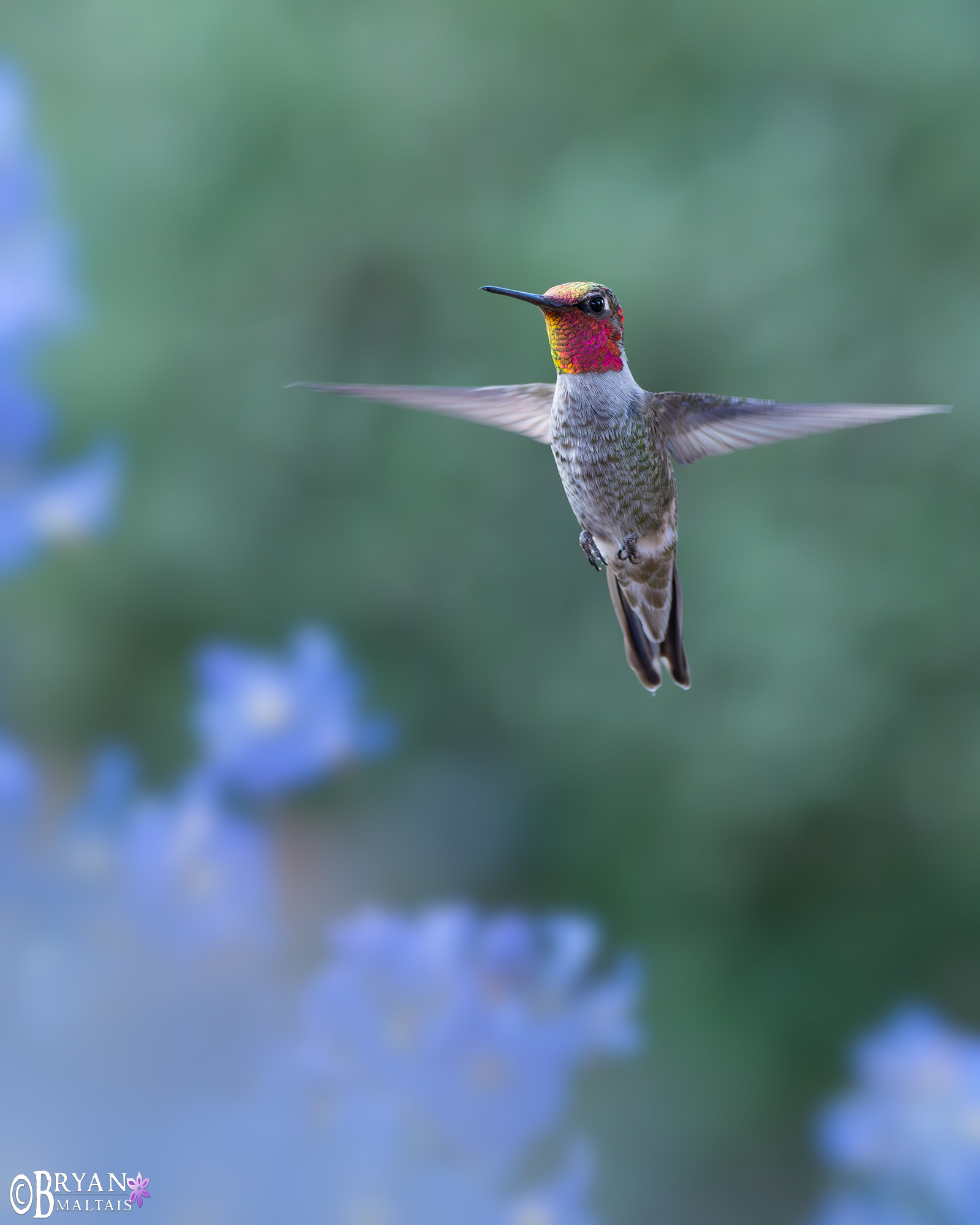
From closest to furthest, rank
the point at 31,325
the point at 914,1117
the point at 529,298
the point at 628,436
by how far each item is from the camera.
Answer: the point at 529,298 → the point at 628,436 → the point at 914,1117 → the point at 31,325

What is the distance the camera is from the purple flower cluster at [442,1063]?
146 centimetres

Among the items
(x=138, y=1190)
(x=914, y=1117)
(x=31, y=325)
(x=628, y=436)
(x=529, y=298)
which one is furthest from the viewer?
(x=31, y=325)

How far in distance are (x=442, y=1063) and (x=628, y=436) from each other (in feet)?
3.86

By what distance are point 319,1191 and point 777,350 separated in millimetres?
1292

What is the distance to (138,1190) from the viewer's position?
4.63 ft

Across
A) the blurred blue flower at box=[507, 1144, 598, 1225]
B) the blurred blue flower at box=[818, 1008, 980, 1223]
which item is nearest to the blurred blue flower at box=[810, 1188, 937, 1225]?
the blurred blue flower at box=[818, 1008, 980, 1223]

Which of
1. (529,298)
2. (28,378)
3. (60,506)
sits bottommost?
(529,298)

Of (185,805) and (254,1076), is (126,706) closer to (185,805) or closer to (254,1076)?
(185,805)

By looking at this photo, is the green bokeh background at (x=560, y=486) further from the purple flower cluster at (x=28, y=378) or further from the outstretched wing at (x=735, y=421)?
the outstretched wing at (x=735, y=421)

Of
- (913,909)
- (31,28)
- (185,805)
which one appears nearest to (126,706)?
(185,805)

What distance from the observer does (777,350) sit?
5.37ft

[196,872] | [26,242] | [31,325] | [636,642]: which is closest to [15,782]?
[196,872]

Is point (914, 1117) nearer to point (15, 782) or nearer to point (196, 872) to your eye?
point (196, 872)

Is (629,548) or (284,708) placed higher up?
(284,708)
